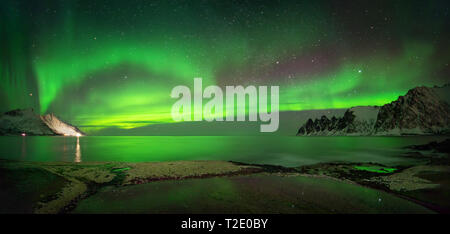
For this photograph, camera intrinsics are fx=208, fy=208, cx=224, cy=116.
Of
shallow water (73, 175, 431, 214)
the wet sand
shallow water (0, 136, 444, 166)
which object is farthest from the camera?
shallow water (0, 136, 444, 166)

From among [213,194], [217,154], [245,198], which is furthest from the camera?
[217,154]

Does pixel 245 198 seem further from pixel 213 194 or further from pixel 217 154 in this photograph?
pixel 217 154

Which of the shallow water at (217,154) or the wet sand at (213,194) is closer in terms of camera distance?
the wet sand at (213,194)

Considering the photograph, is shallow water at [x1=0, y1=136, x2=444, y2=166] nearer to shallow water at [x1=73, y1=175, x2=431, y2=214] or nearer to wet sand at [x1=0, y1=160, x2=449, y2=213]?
wet sand at [x1=0, y1=160, x2=449, y2=213]

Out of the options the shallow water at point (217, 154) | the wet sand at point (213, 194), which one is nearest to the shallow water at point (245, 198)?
the wet sand at point (213, 194)

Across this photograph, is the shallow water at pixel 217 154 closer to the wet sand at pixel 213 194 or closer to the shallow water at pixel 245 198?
Answer: the wet sand at pixel 213 194

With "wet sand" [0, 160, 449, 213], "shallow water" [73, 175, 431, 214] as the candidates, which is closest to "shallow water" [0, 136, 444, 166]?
"wet sand" [0, 160, 449, 213]

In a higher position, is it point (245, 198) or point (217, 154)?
point (245, 198)

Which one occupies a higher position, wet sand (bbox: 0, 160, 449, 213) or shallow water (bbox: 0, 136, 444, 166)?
wet sand (bbox: 0, 160, 449, 213)

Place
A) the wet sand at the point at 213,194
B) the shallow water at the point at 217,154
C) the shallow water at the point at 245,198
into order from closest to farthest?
the shallow water at the point at 245,198
the wet sand at the point at 213,194
the shallow water at the point at 217,154

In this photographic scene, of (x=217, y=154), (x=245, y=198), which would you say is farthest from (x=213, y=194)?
(x=217, y=154)

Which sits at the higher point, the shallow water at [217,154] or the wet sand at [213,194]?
the wet sand at [213,194]

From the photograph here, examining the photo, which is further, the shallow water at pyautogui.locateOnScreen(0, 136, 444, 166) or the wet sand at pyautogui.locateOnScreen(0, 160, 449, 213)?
the shallow water at pyautogui.locateOnScreen(0, 136, 444, 166)
